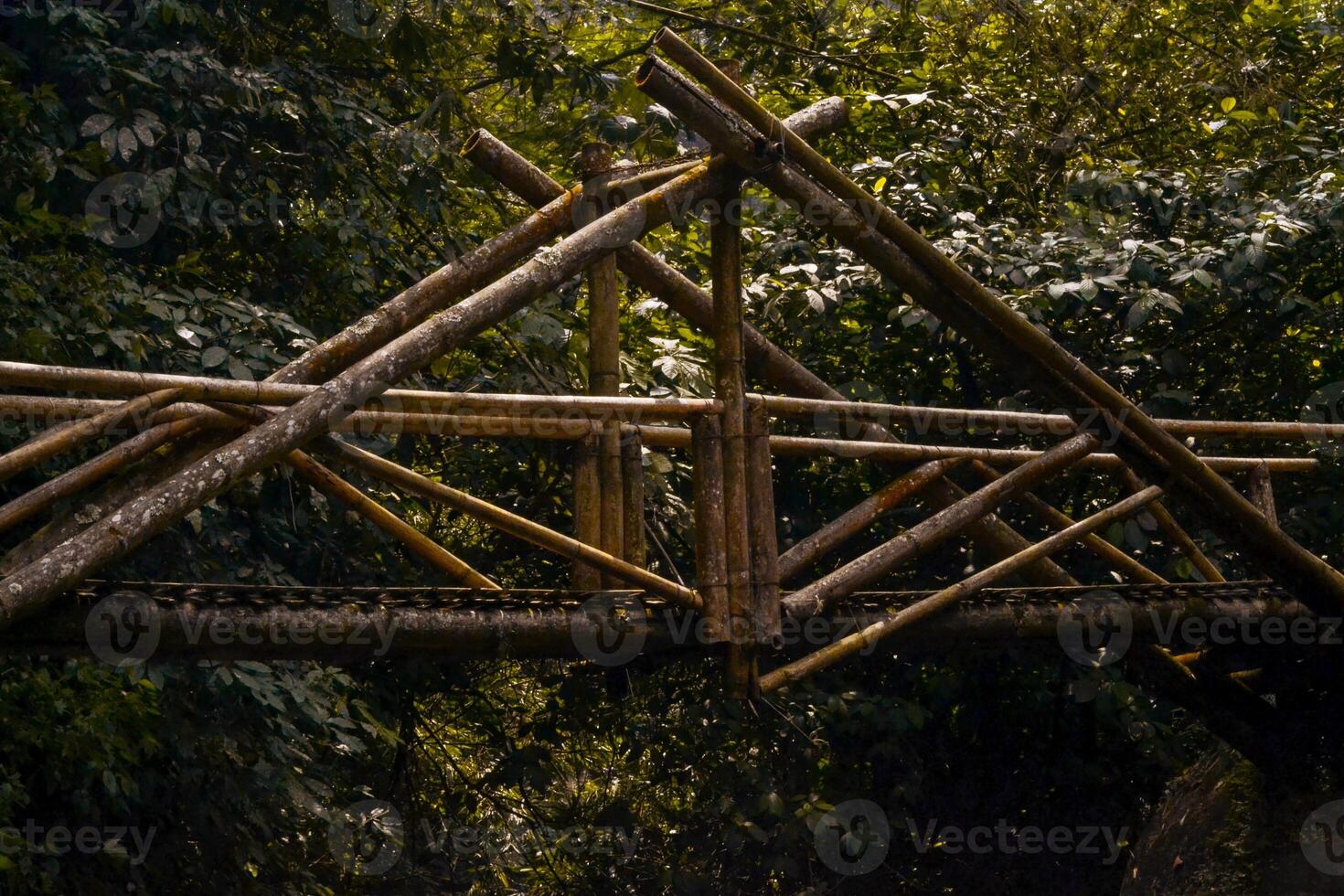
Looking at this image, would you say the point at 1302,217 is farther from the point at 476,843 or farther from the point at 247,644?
the point at 247,644

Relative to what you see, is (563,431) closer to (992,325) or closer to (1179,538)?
(992,325)

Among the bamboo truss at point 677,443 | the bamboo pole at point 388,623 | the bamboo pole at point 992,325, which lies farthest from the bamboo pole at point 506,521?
the bamboo pole at point 992,325

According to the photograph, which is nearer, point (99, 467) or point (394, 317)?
point (99, 467)

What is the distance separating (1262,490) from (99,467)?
13.1ft

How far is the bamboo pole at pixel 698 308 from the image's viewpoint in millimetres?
5922

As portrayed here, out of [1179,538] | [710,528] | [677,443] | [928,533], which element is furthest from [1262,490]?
[710,528]

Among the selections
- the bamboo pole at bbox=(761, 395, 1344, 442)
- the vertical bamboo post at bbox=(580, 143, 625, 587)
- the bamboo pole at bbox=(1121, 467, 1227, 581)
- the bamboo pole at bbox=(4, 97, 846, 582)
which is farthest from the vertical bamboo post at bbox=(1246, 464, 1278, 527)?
the vertical bamboo post at bbox=(580, 143, 625, 587)

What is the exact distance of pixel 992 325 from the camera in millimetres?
5055

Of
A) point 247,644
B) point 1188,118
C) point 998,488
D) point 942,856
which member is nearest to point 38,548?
point 247,644

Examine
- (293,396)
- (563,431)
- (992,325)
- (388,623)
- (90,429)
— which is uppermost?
(992,325)

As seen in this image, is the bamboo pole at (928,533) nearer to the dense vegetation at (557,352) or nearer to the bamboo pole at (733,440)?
the bamboo pole at (733,440)

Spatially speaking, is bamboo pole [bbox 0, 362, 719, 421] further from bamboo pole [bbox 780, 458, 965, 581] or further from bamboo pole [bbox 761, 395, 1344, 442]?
bamboo pole [bbox 780, 458, 965, 581]

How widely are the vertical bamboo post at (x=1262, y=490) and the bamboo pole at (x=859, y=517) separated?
4.19 feet

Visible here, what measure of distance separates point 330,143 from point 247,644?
3.70m
